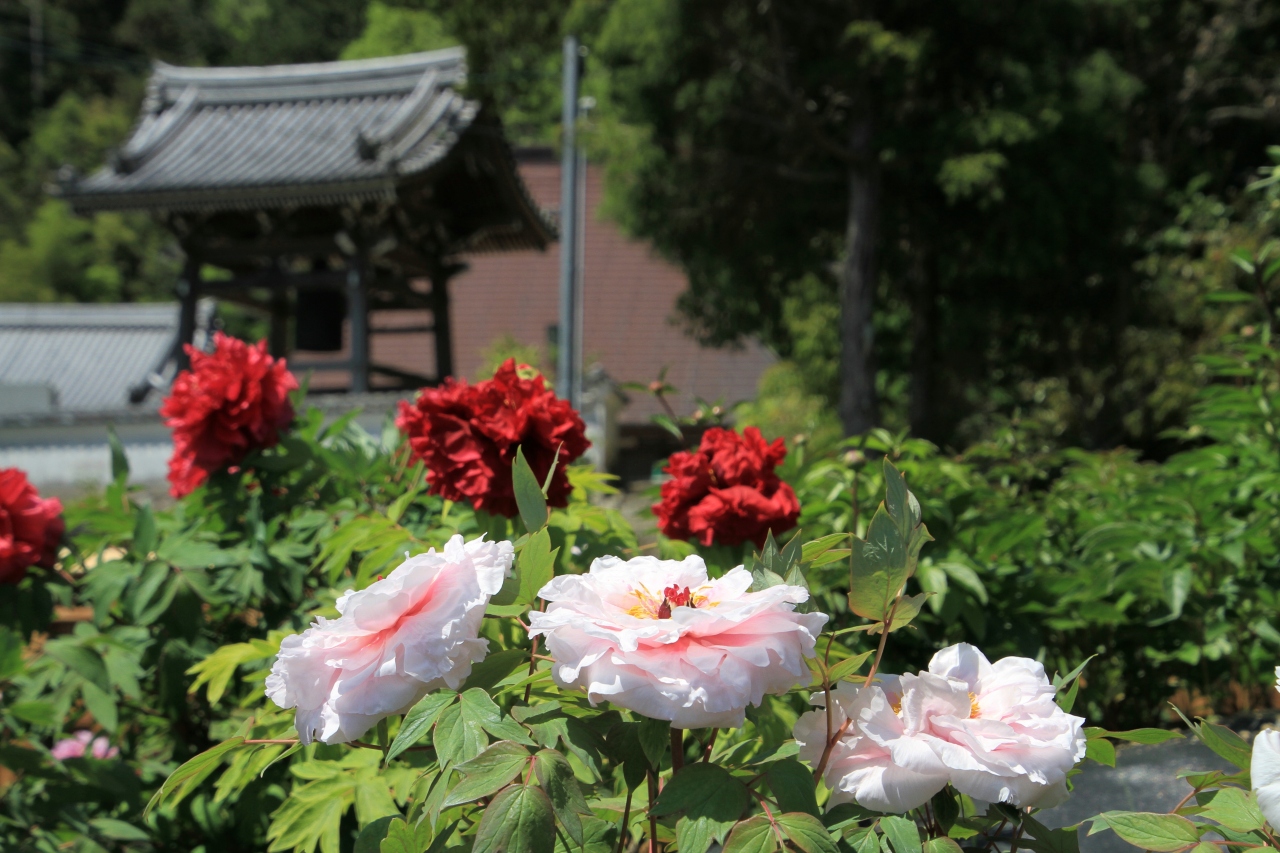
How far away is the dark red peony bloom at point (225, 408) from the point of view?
1.86 m

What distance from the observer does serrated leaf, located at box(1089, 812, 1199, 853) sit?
0.78 meters

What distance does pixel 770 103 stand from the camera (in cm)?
1063

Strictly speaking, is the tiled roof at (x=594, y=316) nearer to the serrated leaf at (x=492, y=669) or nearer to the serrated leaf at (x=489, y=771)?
the serrated leaf at (x=492, y=669)

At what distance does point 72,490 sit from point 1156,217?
1364 centimetres

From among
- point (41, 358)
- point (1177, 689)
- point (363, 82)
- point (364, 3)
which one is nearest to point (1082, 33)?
point (363, 82)

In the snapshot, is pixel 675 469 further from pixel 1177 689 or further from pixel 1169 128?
pixel 1169 128

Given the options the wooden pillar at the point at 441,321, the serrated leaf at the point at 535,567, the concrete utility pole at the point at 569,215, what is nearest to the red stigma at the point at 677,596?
the serrated leaf at the point at 535,567

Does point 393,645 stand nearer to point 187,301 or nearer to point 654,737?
point 654,737

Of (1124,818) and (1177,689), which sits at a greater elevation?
(1124,818)

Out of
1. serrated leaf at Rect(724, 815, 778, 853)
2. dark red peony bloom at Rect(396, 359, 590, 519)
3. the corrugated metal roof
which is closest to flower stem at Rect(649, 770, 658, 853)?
serrated leaf at Rect(724, 815, 778, 853)

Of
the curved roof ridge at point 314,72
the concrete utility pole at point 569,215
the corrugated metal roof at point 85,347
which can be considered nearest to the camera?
the concrete utility pole at point 569,215

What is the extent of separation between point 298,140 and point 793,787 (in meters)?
12.1

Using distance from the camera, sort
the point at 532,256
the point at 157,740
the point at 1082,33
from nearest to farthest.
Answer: the point at 157,740
the point at 1082,33
the point at 532,256

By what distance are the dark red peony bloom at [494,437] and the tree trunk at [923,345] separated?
10905mm
